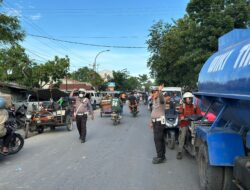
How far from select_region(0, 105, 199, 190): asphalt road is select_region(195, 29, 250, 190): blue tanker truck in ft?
3.16

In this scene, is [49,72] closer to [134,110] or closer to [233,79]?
[134,110]

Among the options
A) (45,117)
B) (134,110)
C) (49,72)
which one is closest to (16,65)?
(49,72)

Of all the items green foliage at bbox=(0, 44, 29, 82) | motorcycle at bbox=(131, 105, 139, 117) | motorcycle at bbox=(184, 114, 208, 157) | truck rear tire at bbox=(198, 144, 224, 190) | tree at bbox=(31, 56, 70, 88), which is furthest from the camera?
tree at bbox=(31, 56, 70, 88)

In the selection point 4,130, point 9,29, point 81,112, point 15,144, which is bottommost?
point 15,144

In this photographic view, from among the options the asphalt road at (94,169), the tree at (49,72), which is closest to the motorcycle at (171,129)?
the asphalt road at (94,169)

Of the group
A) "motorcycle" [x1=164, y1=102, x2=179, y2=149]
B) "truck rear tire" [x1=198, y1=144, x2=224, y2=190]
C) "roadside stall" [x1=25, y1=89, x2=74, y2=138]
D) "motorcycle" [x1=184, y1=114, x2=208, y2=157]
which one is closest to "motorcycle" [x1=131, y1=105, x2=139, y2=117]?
"roadside stall" [x1=25, y1=89, x2=74, y2=138]

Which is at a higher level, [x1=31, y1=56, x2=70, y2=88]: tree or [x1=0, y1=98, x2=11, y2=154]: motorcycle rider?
[x1=31, y1=56, x2=70, y2=88]: tree

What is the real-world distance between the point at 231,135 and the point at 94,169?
365cm

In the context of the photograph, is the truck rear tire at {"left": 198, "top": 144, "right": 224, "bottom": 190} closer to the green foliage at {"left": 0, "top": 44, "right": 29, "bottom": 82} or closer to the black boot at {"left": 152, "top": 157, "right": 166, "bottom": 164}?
the black boot at {"left": 152, "top": 157, "right": 166, "bottom": 164}

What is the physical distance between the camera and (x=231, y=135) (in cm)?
535

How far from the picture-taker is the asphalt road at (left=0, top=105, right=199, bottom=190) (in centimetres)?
668

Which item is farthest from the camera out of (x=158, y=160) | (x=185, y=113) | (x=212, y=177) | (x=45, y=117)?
(x=45, y=117)

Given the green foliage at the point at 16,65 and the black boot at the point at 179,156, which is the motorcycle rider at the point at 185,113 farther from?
the green foliage at the point at 16,65

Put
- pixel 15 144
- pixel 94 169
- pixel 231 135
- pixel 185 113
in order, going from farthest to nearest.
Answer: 1. pixel 15 144
2. pixel 185 113
3. pixel 94 169
4. pixel 231 135
